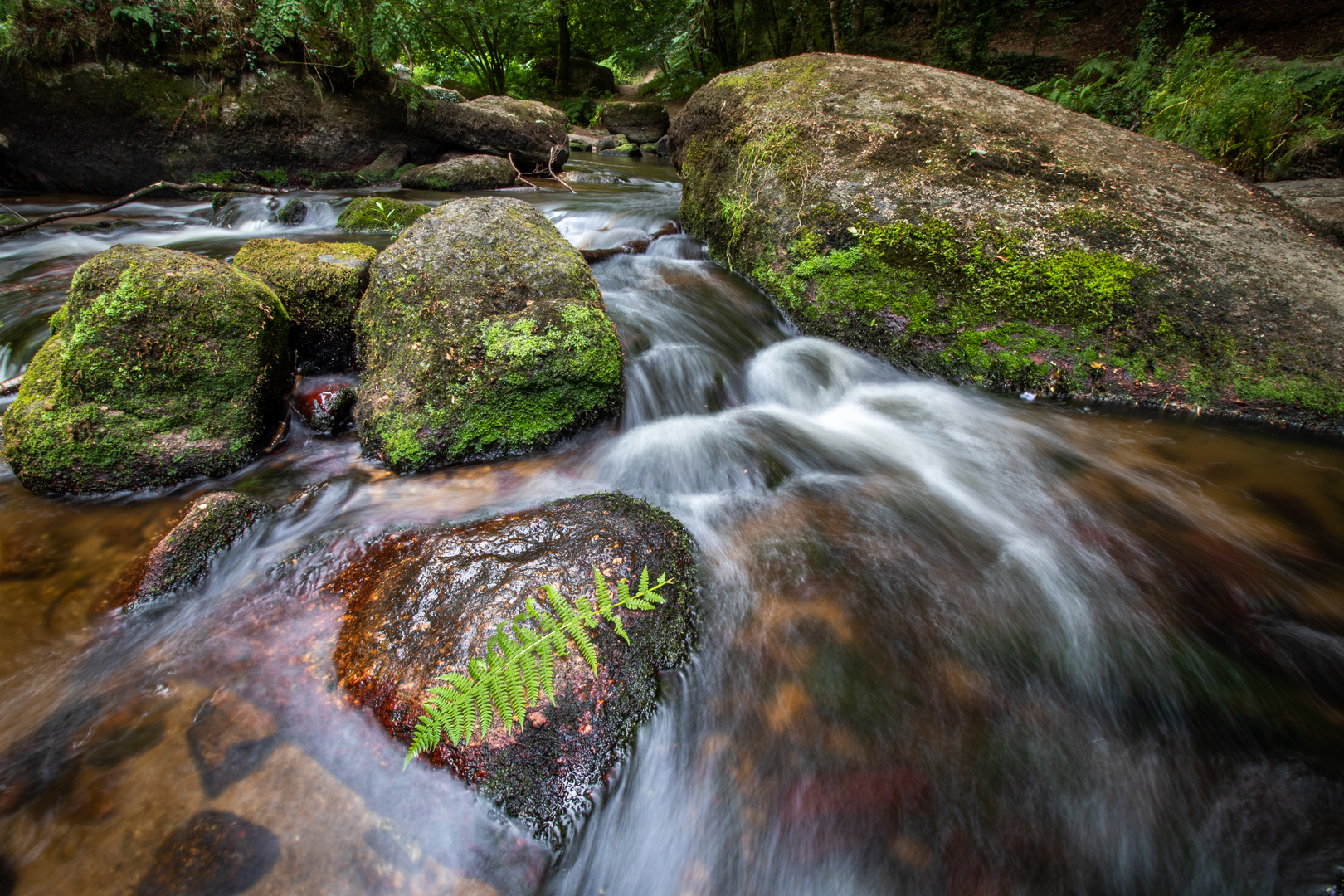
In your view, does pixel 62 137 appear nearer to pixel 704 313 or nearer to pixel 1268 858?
pixel 704 313

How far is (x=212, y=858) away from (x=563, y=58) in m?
26.7

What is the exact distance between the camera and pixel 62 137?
862cm

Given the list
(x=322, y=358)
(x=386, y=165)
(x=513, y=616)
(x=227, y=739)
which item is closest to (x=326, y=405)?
(x=322, y=358)

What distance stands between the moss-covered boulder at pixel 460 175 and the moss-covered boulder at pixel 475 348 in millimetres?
6633

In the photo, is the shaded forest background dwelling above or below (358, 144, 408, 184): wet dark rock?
above

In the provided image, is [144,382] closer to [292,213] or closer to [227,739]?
[227,739]

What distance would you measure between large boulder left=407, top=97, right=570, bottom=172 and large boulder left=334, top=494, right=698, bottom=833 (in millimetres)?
10155

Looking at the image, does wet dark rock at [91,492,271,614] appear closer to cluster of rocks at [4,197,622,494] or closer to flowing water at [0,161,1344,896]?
flowing water at [0,161,1344,896]

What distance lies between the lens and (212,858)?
162 cm

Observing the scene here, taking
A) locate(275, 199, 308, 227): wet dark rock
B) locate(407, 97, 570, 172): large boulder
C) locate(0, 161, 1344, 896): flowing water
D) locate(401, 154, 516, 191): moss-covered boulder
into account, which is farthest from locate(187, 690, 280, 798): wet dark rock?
locate(407, 97, 570, 172): large boulder

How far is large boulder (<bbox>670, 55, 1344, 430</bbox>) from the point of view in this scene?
4082mm

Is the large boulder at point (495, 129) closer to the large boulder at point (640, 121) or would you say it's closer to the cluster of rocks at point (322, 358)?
the large boulder at point (640, 121)

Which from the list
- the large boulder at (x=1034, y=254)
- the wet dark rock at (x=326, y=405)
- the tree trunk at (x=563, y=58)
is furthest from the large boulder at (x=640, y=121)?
the wet dark rock at (x=326, y=405)

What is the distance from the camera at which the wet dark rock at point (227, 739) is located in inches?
72.0
